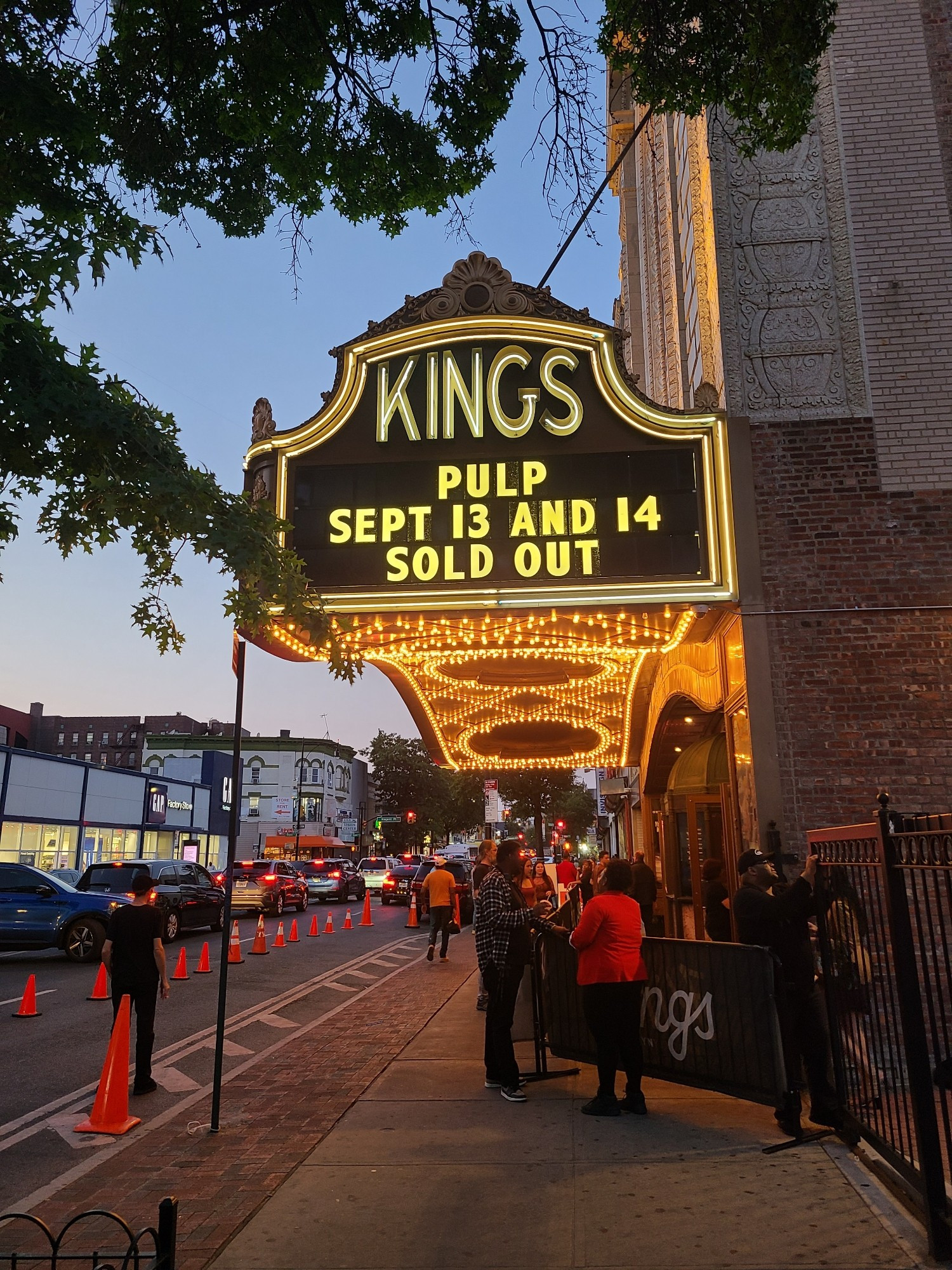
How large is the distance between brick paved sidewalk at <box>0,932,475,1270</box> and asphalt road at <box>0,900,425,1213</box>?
0.33 m

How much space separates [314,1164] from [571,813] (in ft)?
294

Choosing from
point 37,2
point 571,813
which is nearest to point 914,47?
point 37,2

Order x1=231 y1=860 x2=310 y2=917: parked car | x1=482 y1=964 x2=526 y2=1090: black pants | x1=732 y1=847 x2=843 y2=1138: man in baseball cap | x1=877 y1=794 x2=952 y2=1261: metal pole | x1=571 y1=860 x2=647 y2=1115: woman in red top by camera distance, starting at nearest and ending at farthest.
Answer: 1. x1=877 y1=794 x2=952 y2=1261: metal pole
2. x1=732 y1=847 x2=843 y2=1138: man in baseball cap
3. x1=571 y1=860 x2=647 y2=1115: woman in red top
4. x1=482 y1=964 x2=526 y2=1090: black pants
5. x1=231 y1=860 x2=310 y2=917: parked car

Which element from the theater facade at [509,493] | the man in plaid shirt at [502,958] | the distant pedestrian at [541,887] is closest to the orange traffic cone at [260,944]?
the distant pedestrian at [541,887]

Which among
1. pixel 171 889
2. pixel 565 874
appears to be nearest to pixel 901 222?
pixel 171 889

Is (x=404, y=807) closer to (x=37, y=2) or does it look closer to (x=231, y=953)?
(x=231, y=953)

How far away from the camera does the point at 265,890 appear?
26.9 m

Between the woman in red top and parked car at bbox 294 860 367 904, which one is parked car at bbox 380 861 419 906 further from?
the woman in red top

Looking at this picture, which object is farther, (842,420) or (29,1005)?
(29,1005)

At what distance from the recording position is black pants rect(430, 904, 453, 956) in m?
17.1

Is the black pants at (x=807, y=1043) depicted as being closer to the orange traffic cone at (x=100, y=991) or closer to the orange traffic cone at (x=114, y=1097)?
the orange traffic cone at (x=114, y=1097)

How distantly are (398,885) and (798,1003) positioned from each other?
101 ft

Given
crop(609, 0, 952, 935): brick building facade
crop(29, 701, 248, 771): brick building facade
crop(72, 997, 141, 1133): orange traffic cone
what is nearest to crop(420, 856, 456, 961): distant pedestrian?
crop(609, 0, 952, 935): brick building facade

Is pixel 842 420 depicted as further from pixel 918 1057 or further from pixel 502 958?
pixel 918 1057
